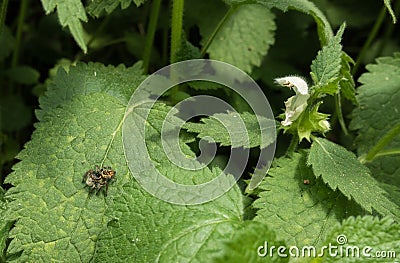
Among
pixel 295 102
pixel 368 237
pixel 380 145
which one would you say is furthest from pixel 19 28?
pixel 368 237

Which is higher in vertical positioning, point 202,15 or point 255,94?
point 202,15

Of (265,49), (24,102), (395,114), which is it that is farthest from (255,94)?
(24,102)

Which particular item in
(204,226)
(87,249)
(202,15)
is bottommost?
(87,249)

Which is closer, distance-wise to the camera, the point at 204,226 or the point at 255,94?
the point at 204,226

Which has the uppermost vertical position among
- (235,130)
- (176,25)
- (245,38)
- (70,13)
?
(70,13)

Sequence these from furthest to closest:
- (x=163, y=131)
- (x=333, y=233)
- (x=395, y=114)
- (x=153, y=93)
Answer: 1. (x=395, y=114)
2. (x=153, y=93)
3. (x=163, y=131)
4. (x=333, y=233)

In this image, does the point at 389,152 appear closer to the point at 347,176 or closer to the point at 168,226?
the point at 347,176

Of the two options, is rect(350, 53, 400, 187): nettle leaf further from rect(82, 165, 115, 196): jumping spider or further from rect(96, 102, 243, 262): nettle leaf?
rect(82, 165, 115, 196): jumping spider

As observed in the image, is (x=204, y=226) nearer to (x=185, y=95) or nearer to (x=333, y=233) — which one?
(x=333, y=233)
